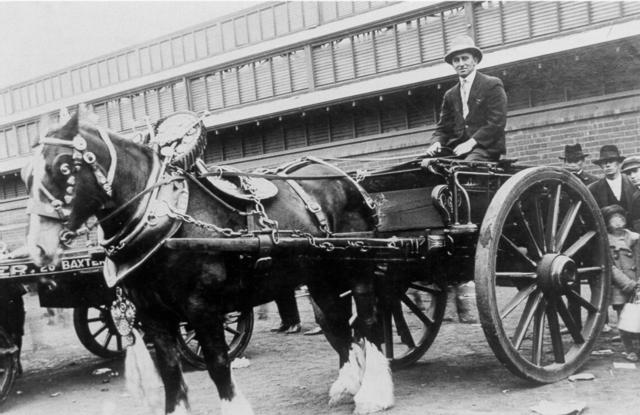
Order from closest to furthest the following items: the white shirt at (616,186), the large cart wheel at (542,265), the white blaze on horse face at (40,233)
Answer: the white blaze on horse face at (40,233)
the large cart wheel at (542,265)
the white shirt at (616,186)

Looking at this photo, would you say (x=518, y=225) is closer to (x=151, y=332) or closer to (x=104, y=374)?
(x=151, y=332)

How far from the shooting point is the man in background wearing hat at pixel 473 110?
482 centimetres

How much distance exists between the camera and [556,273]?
170 inches

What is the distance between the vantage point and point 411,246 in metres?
4.21

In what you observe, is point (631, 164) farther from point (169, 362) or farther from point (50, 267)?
point (50, 267)

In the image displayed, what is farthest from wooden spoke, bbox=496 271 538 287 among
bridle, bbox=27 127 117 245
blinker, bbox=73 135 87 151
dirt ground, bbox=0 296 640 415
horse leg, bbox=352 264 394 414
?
blinker, bbox=73 135 87 151

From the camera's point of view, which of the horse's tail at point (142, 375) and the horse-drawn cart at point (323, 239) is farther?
the horse's tail at point (142, 375)

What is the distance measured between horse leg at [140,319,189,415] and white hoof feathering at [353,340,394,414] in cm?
123

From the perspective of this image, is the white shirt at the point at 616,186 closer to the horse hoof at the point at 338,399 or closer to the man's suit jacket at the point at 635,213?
the man's suit jacket at the point at 635,213

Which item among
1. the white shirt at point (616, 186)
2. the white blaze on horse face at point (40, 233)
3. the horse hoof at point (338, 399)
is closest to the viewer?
the white blaze on horse face at point (40, 233)

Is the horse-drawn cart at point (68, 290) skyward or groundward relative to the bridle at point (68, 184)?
groundward

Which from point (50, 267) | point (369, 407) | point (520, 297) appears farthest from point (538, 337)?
point (50, 267)

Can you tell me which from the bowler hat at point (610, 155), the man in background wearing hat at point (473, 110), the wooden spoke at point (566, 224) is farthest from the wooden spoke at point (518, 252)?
the bowler hat at point (610, 155)

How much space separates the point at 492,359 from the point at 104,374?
4216 millimetres
